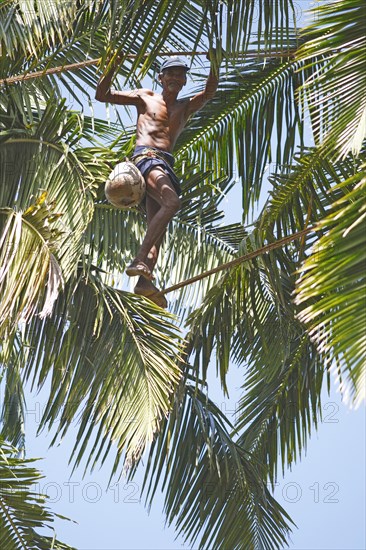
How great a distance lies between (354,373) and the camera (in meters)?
4.81

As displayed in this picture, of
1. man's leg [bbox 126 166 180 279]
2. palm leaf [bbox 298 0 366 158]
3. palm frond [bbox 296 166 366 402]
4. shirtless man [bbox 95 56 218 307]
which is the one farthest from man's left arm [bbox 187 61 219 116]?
palm frond [bbox 296 166 366 402]

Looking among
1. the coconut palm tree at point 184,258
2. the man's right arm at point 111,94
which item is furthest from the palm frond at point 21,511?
the man's right arm at point 111,94

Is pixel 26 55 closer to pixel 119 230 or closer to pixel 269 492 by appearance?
pixel 119 230

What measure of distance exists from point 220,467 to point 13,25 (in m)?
3.12

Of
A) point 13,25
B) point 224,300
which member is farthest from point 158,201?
point 13,25

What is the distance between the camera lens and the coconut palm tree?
7.24 m

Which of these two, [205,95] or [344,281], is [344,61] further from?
[205,95]

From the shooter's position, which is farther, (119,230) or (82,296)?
(119,230)

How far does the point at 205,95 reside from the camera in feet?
26.5

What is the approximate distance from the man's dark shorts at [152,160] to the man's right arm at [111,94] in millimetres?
291

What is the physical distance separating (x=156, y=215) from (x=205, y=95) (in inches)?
32.5

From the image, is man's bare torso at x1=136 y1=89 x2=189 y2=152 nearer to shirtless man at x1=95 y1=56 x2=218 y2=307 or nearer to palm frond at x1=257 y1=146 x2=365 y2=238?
shirtless man at x1=95 y1=56 x2=218 y2=307

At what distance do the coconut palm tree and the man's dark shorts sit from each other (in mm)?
543

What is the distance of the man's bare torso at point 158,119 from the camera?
8180 millimetres
